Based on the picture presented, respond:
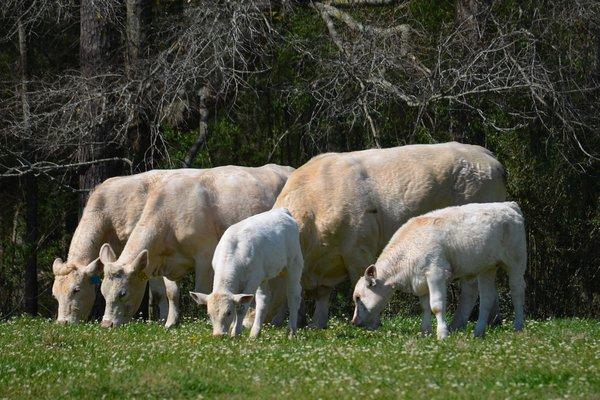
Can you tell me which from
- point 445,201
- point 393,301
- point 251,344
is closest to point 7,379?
point 251,344

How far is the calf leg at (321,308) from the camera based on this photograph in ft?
55.9

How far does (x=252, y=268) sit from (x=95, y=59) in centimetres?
1031

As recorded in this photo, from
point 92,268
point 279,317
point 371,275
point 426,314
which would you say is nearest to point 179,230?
point 92,268

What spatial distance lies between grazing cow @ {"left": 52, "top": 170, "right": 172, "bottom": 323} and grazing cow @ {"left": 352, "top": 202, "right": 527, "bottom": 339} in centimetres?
580

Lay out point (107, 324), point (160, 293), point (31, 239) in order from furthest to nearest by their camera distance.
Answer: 1. point (31, 239)
2. point (160, 293)
3. point (107, 324)

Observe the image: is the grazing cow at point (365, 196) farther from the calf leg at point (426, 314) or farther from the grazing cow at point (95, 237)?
the grazing cow at point (95, 237)

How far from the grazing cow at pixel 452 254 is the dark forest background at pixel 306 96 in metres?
4.74

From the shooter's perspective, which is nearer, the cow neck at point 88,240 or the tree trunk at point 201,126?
the cow neck at point 88,240

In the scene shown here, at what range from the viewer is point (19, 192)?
91.2ft

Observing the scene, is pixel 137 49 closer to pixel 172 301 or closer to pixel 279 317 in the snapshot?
pixel 172 301

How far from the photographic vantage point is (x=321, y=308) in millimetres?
17219

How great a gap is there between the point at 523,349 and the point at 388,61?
920 cm

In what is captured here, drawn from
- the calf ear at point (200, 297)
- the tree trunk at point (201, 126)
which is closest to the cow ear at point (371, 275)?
the calf ear at point (200, 297)

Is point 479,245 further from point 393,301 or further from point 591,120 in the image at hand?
point 393,301
